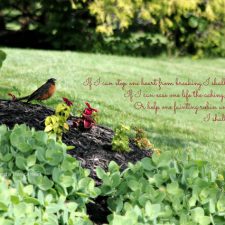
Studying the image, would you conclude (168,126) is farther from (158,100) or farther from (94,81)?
(94,81)

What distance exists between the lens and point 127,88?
10.2m

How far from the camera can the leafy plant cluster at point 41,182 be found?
3.32 metres

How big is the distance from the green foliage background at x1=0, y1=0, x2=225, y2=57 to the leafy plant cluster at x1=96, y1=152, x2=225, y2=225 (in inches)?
363

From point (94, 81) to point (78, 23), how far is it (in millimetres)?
3841

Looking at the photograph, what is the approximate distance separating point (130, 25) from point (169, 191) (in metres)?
10.7

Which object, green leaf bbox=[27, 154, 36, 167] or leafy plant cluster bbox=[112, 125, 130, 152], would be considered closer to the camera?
green leaf bbox=[27, 154, 36, 167]

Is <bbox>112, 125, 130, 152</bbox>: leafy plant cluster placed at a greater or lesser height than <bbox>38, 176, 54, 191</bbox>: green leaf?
lesser

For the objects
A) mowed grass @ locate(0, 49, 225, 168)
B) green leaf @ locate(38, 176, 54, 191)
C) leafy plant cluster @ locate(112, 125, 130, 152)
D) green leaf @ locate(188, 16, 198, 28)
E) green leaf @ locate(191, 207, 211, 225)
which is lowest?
mowed grass @ locate(0, 49, 225, 168)

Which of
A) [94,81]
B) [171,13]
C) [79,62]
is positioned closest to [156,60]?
[171,13]

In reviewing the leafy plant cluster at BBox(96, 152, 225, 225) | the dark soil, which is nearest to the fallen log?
the dark soil

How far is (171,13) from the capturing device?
13906mm

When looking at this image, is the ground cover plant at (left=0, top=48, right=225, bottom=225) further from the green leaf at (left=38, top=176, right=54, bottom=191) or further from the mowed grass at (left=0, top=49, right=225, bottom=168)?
the mowed grass at (left=0, top=49, right=225, bottom=168)

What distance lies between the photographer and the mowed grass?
7.45 m

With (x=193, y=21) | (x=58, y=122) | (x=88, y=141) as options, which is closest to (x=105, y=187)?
(x=58, y=122)
